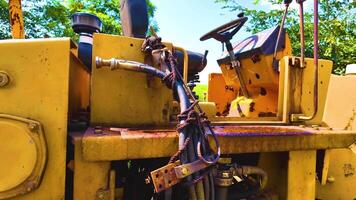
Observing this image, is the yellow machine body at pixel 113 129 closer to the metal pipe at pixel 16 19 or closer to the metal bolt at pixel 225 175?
the metal bolt at pixel 225 175

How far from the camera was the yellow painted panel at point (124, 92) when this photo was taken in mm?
1481

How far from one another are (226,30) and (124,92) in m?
1.34

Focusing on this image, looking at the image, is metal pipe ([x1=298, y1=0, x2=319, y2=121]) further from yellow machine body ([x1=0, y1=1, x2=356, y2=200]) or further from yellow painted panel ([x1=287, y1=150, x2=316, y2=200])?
yellow painted panel ([x1=287, y1=150, x2=316, y2=200])

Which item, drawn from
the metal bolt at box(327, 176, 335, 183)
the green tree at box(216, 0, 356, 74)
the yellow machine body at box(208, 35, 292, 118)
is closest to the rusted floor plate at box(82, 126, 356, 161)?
the metal bolt at box(327, 176, 335, 183)

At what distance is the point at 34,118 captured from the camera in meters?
1.17

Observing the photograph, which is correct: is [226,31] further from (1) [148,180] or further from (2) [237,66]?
(1) [148,180]

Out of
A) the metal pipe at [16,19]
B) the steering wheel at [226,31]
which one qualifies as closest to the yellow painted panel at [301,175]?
Result: the steering wheel at [226,31]

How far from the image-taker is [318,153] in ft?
6.05

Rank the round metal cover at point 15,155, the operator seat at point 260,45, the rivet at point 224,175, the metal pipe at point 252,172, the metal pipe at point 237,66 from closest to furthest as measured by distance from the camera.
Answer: the round metal cover at point 15,155
the rivet at point 224,175
the metal pipe at point 252,172
the operator seat at point 260,45
the metal pipe at point 237,66

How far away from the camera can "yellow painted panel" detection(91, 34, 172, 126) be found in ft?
4.86

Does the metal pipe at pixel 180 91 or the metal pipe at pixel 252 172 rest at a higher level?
the metal pipe at pixel 180 91

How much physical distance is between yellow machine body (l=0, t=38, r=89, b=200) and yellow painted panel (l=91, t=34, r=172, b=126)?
0.29m

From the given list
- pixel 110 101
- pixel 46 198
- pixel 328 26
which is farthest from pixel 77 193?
pixel 328 26

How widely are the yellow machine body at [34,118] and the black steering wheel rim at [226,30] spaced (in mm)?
1568
